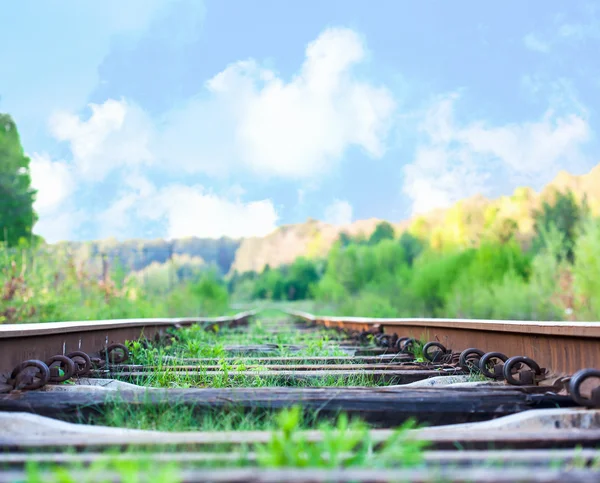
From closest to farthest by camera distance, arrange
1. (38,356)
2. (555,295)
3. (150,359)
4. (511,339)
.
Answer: (38,356), (511,339), (150,359), (555,295)

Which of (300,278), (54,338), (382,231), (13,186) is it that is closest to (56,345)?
(54,338)

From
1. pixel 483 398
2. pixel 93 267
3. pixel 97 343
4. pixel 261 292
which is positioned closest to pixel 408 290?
pixel 93 267

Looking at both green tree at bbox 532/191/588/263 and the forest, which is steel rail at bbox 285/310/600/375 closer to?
the forest

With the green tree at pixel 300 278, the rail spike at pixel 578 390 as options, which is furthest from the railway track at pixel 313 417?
→ the green tree at pixel 300 278

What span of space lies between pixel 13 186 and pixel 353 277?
16.1 metres

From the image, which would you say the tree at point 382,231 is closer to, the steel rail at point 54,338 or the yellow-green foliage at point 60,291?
the yellow-green foliage at point 60,291

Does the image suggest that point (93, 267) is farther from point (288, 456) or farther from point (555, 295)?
point (288, 456)

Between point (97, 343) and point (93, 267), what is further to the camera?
point (93, 267)

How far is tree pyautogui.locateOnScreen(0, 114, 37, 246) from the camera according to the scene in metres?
25.8

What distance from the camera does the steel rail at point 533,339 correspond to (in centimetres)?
263

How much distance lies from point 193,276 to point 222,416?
2102 centimetres

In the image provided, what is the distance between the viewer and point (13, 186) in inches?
1045

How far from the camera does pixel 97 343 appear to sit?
14.3 ft

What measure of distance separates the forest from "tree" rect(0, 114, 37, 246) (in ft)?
0.13
